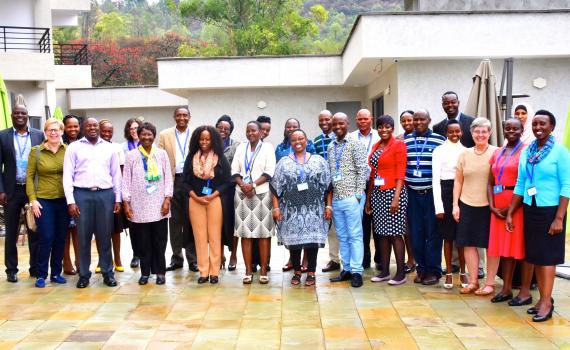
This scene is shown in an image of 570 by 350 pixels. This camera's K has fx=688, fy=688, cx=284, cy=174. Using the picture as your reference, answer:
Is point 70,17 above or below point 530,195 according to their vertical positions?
above

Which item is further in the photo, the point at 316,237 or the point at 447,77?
the point at 447,77

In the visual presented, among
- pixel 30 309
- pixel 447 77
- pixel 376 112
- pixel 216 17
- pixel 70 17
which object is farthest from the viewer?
pixel 216 17

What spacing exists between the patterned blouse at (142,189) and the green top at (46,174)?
2.35 feet

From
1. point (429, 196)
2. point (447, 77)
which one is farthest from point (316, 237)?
point (447, 77)

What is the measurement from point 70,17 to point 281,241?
2069 centimetres

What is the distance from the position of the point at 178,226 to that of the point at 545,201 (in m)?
4.34

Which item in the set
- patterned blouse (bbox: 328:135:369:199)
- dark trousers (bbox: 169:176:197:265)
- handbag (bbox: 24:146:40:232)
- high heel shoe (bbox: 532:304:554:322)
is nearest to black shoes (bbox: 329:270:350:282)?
patterned blouse (bbox: 328:135:369:199)

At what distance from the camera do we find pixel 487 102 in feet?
26.2

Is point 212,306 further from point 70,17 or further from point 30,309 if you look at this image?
point 70,17

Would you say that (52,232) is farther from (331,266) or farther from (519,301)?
(519,301)

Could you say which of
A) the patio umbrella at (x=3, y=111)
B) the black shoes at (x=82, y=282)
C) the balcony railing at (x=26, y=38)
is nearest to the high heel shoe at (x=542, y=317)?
the black shoes at (x=82, y=282)

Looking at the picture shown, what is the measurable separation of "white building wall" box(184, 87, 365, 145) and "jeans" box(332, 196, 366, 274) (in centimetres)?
1070

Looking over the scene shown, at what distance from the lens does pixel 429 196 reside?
23.9ft

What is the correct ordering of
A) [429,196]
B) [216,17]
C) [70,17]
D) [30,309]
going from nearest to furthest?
[30,309]
[429,196]
[70,17]
[216,17]
